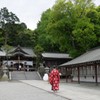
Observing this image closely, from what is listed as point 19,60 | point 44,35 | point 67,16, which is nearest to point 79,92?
point 67,16

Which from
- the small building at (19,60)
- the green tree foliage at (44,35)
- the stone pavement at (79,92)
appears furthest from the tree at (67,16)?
the green tree foliage at (44,35)

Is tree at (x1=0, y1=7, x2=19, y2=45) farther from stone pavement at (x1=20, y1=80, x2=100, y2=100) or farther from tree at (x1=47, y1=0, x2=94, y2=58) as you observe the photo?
stone pavement at (x1=20, y1=80, x2=100, y2=100)

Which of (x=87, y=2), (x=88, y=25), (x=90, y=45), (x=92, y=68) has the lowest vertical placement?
(x=92, y=68)

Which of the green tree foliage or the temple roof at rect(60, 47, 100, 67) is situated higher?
the green tree foliage

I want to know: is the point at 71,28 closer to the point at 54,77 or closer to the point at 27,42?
the point at 54,77

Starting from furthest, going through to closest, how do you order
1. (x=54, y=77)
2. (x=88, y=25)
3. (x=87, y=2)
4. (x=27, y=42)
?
(x=27, y=42) < (x=87, y=2) < (x=88, y=25) < (x=54, y=77)

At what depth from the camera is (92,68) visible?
55.8 ft

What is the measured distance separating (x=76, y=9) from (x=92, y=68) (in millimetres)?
10771

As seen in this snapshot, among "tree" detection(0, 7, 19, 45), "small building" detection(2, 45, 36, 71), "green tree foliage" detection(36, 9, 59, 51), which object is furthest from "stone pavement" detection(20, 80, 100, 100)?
"tree" detection(0, 7, 19, 45)

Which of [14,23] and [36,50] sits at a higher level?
[14,23]

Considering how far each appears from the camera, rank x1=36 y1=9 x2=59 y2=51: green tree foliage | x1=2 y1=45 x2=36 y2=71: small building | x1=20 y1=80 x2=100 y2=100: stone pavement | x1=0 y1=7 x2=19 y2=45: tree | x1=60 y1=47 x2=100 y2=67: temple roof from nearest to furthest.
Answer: x1=20 y1=80 x2=100 y2=100: stone pavement < x1=60 y1=47 x2=100 y2=67: temple roof < x1=2 y1=45 x2=36 y2=71: small building < x1=36 y1=9 x2=59 y2=51: green tree foliage < x1=0 y1=7 x2=19 y2=45: tree

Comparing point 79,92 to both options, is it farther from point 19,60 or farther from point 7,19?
point 7,19

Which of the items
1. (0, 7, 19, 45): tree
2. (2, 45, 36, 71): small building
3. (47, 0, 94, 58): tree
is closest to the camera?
(47, 0, 94, 58): tree

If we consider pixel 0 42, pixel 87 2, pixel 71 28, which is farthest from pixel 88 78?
pixel 0 42
